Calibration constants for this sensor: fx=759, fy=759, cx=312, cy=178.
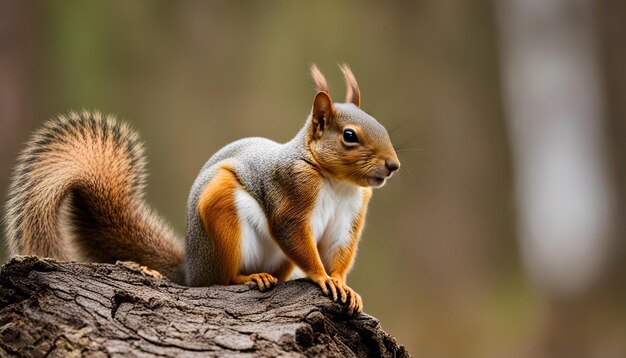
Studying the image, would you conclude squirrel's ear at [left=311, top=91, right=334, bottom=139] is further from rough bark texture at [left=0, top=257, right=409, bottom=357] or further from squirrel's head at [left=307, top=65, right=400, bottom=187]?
rough bark texture at [left=0, top=257, right=409, bottom=357]

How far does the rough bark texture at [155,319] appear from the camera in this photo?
1531 millimetres

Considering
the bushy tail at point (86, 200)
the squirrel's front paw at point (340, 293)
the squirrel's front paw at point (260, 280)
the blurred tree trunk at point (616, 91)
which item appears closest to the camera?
the squirrel's front paw at point (340, 293)

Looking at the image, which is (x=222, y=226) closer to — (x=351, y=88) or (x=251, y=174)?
(x=251, y=174)

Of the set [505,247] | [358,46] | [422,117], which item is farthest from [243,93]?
[505,247]

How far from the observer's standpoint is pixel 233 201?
77.0 inches

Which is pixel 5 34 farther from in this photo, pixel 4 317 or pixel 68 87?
pixel 4 317

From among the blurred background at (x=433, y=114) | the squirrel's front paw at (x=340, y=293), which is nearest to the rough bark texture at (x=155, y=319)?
the squirrel's front paw at (x=340, y=293)

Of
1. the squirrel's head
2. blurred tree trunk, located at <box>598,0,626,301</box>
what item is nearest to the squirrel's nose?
the squirrel's head

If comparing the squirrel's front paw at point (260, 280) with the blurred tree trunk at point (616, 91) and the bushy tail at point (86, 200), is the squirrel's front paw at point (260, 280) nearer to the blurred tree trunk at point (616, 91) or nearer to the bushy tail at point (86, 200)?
the bushy tail at point (86, 200)

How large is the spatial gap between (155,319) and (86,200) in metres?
0.65

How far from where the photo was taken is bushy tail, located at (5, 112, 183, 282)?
2.01 metres

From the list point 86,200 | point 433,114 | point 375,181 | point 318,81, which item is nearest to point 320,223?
point 375,181

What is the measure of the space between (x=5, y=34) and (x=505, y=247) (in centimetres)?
339

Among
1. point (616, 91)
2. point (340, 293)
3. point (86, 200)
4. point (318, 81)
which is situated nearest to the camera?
point (340, 293)
